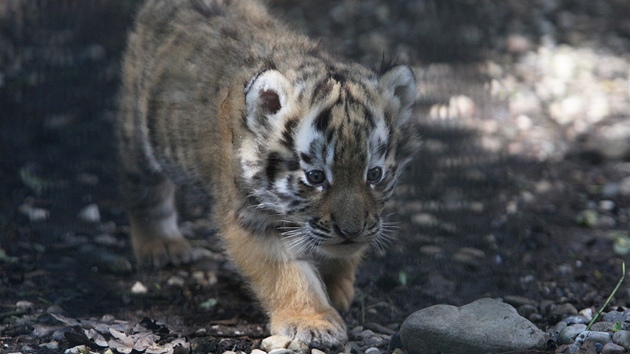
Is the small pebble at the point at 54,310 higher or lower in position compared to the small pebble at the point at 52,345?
higher

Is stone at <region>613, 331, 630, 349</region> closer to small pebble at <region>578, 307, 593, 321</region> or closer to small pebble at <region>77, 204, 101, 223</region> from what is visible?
small pebble at <region>578, 307, 593, 321</region>

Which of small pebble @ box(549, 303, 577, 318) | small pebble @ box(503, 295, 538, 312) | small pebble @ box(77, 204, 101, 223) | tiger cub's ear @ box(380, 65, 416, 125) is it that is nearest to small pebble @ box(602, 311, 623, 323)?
small pebble @ box(549, 303, 577, 318)

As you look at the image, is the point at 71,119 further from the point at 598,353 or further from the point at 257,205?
the point at 598,353

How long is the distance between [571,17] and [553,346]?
7423 mm

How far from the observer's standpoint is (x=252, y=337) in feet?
16.9

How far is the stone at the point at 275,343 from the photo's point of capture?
16.0ft

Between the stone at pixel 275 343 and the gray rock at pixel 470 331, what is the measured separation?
24.8 inches

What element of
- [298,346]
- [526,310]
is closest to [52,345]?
[298,346]

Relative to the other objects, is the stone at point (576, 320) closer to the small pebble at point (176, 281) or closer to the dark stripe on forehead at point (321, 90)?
the dark stripe on forehead at point (321, 90)

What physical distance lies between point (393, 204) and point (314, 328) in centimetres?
218

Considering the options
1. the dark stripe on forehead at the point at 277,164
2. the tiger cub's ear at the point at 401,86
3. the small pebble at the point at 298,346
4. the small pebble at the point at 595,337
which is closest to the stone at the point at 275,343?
the small pebble at the point at 298,346

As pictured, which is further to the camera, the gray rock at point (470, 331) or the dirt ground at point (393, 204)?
the dirt ground at point (393, 204)

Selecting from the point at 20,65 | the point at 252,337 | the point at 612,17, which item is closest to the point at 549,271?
the point at 252,337

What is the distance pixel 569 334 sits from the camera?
4801mm
